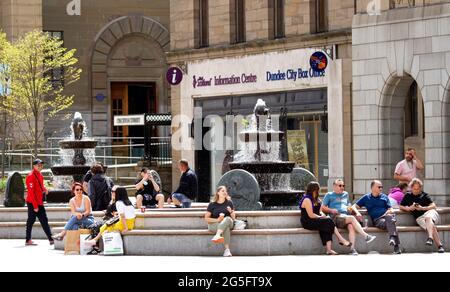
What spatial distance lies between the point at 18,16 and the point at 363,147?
71.0 ft

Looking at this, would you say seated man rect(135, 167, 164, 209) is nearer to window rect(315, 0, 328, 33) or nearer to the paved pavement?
the paved pavement

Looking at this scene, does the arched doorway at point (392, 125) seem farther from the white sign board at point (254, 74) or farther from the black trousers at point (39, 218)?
the black trousers at point (39, 218)

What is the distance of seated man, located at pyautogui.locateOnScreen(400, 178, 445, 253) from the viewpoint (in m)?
28.8

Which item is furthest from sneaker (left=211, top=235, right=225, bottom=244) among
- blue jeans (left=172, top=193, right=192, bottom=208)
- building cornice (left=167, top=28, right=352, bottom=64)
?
building cornice (left=167, top=28, right=352, bottom=64)

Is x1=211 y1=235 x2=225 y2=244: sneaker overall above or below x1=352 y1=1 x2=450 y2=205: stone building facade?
below

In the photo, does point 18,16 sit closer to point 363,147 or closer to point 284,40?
point 284,40

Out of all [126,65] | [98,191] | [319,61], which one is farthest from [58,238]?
[126,65]

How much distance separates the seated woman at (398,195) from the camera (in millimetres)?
31428

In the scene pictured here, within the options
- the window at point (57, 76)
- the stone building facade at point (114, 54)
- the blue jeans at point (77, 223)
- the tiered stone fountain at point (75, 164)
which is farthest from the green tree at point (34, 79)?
the blue jeans at point (77, 223)

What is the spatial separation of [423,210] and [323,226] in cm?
219

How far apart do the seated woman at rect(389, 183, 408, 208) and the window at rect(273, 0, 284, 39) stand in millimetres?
16298

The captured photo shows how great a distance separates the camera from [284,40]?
47344mm

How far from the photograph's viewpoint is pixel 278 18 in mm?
48219
